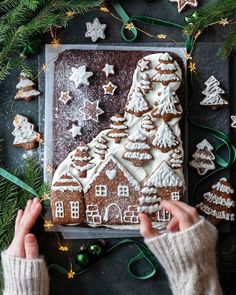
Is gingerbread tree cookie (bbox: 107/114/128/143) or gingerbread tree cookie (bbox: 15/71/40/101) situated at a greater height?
gingerbread tree cookie (bbox: 15/71/40/101)

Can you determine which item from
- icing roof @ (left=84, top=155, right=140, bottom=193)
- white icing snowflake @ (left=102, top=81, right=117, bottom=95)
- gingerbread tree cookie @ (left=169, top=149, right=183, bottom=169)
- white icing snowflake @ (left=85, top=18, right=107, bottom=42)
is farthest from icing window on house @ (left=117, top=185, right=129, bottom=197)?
white icing snowflake @ (left=85, top=18, right=107, bottom=42)

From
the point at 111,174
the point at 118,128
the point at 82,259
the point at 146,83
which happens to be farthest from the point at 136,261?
the point at 146,83

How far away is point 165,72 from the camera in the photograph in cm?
139

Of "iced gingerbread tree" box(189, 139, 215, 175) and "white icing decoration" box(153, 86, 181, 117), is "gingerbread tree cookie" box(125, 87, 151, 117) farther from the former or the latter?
"iced gingerbread tree" box(189, 139, 215, 175)

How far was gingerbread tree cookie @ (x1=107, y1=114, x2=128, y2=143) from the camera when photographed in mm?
1400

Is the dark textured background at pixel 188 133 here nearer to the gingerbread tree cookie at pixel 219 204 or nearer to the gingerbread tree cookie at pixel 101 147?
the gingerbread tree cookie at pixel 219 204

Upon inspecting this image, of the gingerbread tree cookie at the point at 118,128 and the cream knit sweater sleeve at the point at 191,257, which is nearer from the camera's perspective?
the cream knit sweater sleeve at the point at 191,257

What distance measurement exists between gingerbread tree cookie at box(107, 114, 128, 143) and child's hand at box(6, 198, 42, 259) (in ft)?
0.81

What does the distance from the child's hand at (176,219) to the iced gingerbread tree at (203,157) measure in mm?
137

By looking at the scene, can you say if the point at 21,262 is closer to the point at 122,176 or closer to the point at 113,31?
the point at 122,176

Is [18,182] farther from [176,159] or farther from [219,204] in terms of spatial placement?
[219,204]

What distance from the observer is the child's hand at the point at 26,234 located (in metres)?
1.34

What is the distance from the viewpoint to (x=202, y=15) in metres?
1.40

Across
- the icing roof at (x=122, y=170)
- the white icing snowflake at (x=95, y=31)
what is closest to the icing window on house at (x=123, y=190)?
the icing roof at (x=122, y=170)
